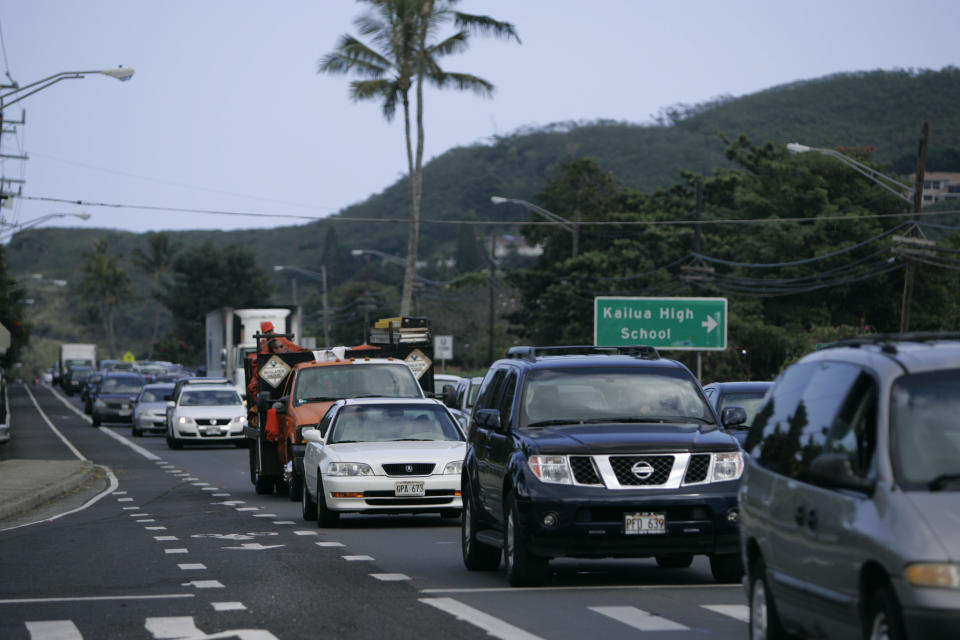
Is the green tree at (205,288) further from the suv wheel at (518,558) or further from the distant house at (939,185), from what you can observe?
the suv wheel at (518,558)

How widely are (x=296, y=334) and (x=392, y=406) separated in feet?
90.3

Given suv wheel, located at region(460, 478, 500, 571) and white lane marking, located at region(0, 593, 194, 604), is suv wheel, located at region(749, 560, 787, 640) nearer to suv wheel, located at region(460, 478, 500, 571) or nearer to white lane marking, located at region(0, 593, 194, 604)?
white lane marking, located at region(0, 593, 194, 604)

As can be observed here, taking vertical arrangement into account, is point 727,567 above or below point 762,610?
below

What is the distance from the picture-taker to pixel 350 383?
24.1m

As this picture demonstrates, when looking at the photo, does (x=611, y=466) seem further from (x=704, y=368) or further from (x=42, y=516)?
(x=704, y=368)

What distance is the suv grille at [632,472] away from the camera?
1213cm

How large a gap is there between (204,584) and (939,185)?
5773 inches

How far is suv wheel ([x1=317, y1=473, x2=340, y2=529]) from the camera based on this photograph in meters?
18.7

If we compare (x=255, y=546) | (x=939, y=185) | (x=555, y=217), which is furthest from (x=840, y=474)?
(x=939, y=185)

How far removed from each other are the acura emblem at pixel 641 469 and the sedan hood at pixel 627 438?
0.10 m

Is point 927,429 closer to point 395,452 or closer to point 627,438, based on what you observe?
point 627,438

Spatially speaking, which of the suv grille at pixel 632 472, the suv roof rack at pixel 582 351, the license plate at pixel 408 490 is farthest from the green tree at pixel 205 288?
the suv grille at pixel 632 472

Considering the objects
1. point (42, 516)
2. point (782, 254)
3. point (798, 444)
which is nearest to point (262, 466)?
point (42, 516)

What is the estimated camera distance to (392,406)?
66.2 ft
